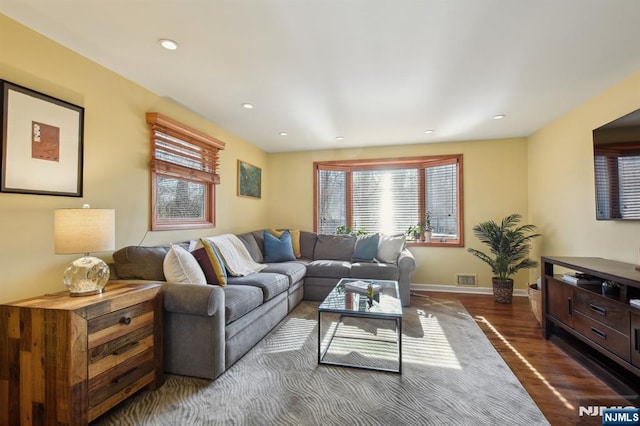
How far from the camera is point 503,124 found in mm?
3740

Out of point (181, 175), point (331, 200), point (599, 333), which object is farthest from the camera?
point (331, 200)

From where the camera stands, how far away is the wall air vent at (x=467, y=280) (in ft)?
14.5

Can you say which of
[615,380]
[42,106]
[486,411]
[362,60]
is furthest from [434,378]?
[42,106]

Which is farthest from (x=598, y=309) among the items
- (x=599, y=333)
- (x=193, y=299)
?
(x=193, y=299)

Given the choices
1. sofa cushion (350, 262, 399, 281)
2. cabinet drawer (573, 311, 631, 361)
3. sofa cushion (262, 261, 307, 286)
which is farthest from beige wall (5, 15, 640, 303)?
sofa cushion (350, 262, 399, 281)

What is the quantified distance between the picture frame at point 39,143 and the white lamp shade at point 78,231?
39 cm

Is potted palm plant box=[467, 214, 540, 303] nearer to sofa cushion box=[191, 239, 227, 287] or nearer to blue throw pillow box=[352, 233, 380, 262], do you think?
blue throw pillow box=[352, 233, 380, 262]

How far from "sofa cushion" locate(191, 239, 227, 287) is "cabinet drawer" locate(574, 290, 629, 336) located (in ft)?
9.78

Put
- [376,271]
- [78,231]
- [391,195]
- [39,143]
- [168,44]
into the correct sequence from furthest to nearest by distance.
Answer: [391,195] → [376,271] → [168,44] → [39,143] → [78,231]

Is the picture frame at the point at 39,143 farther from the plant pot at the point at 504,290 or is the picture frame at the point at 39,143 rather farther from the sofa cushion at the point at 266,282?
the plant pot at the point at 504,290

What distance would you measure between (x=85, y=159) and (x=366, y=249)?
3.36 m

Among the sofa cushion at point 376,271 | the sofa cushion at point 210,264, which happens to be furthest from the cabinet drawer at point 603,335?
the sofa cushion at point 210,264

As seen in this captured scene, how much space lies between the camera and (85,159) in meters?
2.18

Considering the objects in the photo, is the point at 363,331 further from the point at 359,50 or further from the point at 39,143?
the point at 39,143
